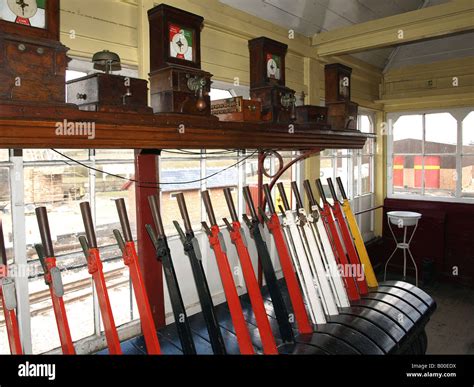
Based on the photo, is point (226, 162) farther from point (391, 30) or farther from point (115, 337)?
point (115, 337)

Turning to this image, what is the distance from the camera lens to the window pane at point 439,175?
19.9 ft

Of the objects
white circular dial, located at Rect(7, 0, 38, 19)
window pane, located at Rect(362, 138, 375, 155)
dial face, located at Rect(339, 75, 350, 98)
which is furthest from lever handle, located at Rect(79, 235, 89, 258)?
window pane, located at Rect(362, 138, 375, 155)

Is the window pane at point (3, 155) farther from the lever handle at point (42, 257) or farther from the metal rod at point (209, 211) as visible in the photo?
the metal rod at point (209, 211)

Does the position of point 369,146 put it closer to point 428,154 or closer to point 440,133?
point 428,154

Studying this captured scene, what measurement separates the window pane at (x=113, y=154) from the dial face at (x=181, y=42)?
94 cm

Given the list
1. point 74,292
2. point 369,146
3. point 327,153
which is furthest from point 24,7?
point 369,146

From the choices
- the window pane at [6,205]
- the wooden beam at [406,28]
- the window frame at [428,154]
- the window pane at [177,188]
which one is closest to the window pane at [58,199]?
the window pane at [6,205]

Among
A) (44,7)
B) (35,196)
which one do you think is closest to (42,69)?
(44,7)

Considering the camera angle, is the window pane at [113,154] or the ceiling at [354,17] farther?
the ceiling at [354,17]

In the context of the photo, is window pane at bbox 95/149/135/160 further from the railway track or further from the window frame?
the window frame

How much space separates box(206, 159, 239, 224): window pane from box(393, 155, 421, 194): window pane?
12.3 ft

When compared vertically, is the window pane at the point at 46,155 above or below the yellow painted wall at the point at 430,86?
below

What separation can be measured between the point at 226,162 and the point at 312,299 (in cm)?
161
